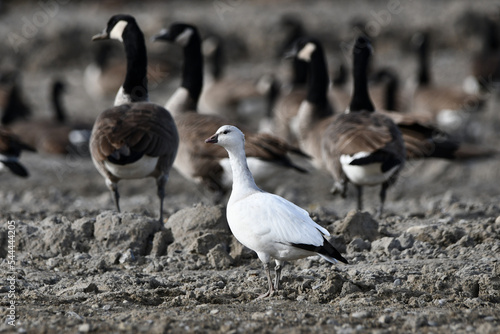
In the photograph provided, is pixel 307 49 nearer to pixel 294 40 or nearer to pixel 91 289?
pixel 91 289

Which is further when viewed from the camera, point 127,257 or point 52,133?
point 52,133

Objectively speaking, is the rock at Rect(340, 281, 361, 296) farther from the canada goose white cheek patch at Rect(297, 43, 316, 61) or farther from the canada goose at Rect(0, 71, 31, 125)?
the canada goose at Rect(0, 71, 31, 125)

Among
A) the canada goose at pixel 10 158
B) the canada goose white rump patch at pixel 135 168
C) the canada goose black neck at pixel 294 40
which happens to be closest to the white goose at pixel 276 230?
the canada goose white rump patch at pixel 135 168

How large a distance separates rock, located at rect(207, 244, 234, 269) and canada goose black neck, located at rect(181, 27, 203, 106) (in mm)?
5234

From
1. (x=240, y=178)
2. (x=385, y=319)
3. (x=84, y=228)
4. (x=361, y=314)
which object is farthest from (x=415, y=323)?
(x=84, y=228)

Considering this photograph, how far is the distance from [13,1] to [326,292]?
103 feet

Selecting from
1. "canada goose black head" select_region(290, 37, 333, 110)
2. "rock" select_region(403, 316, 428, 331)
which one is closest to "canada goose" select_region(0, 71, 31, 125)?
"canada goose black head" select_region(290, 37, 333, 110)

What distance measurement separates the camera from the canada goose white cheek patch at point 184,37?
1262cm

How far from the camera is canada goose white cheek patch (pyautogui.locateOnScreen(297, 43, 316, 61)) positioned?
522 inches

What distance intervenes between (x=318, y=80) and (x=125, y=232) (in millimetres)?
6349

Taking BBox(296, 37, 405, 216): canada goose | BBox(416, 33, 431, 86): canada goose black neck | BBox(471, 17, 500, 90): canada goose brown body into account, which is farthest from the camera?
BBox(471, 17, 500, 90): canada goose brown body

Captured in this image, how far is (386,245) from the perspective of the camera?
7266mm

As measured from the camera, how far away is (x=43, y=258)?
7.38 metres

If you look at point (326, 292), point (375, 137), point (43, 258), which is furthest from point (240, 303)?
point (375, 137)
